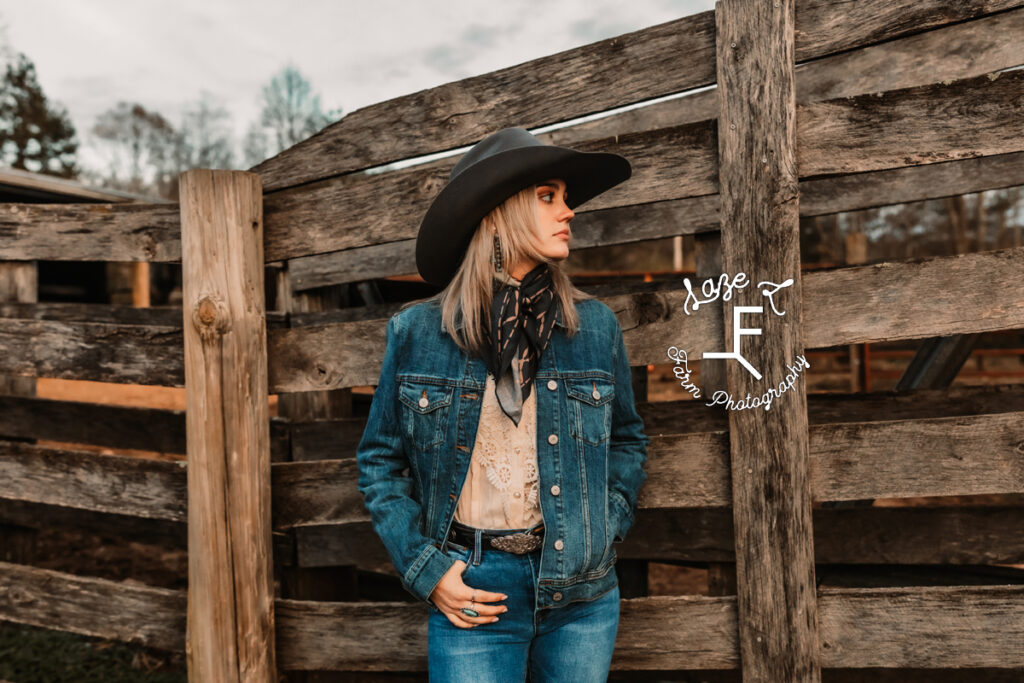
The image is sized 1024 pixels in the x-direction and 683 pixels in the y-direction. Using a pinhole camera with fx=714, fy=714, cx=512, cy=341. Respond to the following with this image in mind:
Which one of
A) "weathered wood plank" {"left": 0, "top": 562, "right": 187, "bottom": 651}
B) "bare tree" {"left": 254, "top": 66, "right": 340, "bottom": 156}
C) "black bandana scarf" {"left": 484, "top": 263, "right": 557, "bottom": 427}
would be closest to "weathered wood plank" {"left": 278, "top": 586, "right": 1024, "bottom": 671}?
"weathered wood plank" {"left": 0, "top": 562, "right": 187, "bottom": 651}

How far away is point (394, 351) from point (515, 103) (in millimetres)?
991

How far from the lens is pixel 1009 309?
207 centimetres

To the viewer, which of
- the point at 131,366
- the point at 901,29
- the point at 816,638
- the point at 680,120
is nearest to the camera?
the point at 901,29

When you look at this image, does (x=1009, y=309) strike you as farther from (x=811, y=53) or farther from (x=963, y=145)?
(x=811, y=53)

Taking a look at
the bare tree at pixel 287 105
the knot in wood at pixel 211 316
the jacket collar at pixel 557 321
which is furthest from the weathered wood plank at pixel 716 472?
the bare tree at pixel 287 105

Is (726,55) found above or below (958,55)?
below

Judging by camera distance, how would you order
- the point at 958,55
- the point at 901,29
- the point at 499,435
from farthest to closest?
the point at 958,55, the point at 901,29, the point at 499,435

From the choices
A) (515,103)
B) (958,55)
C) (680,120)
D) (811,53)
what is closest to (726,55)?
(811,53)

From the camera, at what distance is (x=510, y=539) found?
176 cm

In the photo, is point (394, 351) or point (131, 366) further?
point (131, 366)

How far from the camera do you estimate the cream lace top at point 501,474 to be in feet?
5.90

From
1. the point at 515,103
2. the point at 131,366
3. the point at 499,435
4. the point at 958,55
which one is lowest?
the point at 499,435

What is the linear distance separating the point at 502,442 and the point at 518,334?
11.1 inches

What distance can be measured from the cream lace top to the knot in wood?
110 cm
